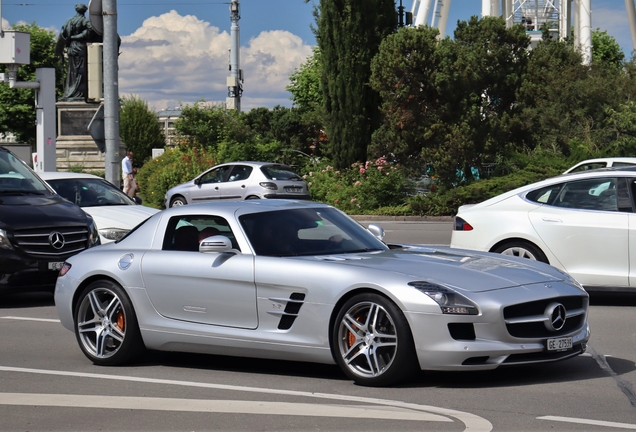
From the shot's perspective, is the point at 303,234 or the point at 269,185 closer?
the point at 303,234

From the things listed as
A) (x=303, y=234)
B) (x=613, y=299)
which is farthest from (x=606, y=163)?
(x=303, y=234)

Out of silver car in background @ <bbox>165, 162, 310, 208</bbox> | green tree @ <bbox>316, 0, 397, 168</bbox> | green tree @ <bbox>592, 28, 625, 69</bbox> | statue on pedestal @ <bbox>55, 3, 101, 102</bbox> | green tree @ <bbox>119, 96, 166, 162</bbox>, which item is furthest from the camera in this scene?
green tree @ <bbox>592, 28, 625, 69</bbox>

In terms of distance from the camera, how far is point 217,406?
21.8ft

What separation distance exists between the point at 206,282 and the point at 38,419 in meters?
1.88

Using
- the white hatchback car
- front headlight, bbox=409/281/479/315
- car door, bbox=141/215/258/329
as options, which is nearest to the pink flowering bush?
the white hatchback car

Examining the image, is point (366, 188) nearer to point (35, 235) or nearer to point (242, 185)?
point (242, 185)

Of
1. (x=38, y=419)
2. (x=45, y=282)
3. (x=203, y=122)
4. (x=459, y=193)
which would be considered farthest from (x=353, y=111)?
(x=38, y=419)

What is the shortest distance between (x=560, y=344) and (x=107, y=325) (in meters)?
3.70

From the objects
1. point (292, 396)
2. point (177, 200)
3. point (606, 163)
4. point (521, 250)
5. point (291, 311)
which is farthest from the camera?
point (177, 200)

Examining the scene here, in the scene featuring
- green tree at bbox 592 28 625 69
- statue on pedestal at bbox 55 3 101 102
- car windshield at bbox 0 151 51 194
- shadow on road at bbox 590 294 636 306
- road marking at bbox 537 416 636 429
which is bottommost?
shadow on road at bbox 590 294 636 306

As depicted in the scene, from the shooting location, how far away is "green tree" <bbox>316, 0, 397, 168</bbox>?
34.3 metres

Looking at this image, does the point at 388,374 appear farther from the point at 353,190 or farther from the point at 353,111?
the point at 353,111

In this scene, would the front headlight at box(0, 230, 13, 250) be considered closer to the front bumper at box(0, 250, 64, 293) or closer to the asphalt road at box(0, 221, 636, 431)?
the front bumper at box(0, 250, 64, 293)

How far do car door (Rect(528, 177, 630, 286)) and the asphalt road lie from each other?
2.26 meters
